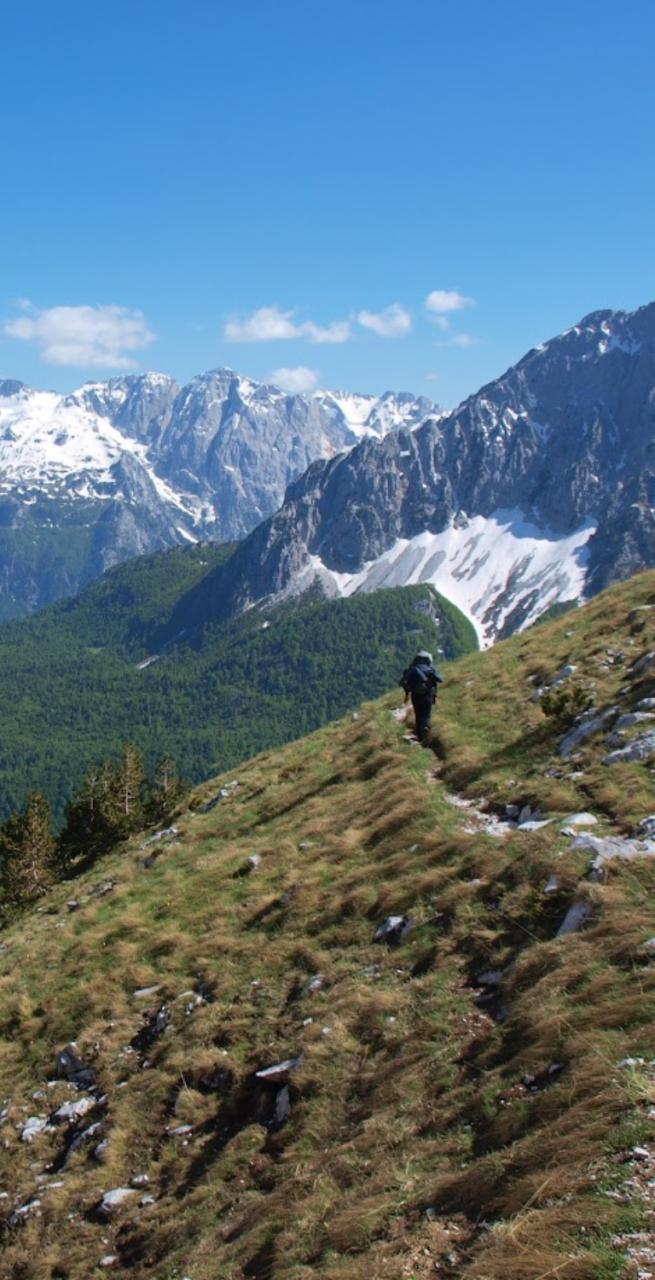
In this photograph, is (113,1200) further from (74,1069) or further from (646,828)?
(646,828)

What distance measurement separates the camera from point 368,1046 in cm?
1359

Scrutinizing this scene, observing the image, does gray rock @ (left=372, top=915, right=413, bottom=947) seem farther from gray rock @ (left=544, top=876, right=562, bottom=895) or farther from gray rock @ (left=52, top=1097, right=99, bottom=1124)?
gray rock @ (left=52, top=1097, right=99, bottom=1124)

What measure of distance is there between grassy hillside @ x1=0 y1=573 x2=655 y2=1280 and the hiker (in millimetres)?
2496

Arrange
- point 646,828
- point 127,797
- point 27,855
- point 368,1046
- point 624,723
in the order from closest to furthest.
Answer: point 368,1046, point 646,828, point 624,723, point 27,855, point 127,797

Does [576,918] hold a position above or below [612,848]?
below

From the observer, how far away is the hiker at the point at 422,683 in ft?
90.3

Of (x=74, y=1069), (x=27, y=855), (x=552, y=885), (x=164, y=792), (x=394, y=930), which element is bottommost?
(x=27, y=855)

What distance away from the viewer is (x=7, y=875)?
1913 inches

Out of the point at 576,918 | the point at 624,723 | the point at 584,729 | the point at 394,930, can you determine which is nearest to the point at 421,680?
the point at 584,729

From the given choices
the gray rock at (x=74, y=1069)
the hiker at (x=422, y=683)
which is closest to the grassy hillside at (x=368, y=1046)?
the gray rock at (x=74, y=1069)

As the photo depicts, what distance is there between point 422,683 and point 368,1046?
50.4ft

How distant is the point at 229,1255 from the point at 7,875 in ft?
139

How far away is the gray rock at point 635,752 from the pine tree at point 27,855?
34.6m

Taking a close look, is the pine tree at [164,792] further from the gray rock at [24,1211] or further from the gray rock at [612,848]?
the gray rock at [612,848]
